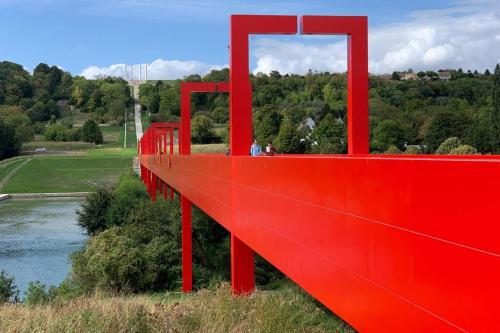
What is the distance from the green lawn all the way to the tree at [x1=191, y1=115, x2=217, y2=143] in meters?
35.7

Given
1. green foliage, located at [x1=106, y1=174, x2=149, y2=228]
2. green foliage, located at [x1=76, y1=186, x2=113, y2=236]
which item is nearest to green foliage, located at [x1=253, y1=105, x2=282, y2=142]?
green foliage, located at [x1=106, y1=174, x2=149, y2=228]

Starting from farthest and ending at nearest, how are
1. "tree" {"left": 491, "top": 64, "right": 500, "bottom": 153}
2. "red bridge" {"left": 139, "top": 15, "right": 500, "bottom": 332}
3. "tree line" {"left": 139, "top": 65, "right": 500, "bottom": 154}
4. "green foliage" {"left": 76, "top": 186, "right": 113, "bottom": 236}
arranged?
"green foliage" {"left": 76, "top": 186, "right": 113, "bottom": 236}, "tree" {"left": 491, "top": 64, "right": 500, "bottom": 153}, "tree line" {"left": 139, "top": 65, "right": 500, "bottom": 154}, "red bridge" {"left": 139, "top": 15, "right": 500, "bottom": 332}

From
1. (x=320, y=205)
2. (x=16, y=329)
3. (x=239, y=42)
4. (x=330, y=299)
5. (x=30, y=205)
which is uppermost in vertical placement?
(x=239, y=42)

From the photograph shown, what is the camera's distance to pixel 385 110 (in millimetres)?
19109

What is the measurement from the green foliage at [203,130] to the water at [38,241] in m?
9.84

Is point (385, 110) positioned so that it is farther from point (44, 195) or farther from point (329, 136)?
point (44, 195)

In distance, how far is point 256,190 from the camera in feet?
24.1

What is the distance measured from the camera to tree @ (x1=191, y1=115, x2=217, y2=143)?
3810 centimetres

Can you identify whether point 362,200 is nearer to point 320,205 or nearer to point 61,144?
point 320,205

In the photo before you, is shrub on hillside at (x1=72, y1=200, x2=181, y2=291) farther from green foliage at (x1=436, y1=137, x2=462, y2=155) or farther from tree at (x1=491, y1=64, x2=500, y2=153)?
tree at (x1=491, y1=64, x2=500, y2=153)

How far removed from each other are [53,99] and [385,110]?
594 ft

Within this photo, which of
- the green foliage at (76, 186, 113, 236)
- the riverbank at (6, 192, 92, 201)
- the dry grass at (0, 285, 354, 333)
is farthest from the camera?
the riverbank at (6, 192, 92, 201)

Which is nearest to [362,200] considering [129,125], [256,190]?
[256,190]

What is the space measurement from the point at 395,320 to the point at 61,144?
123 meters
